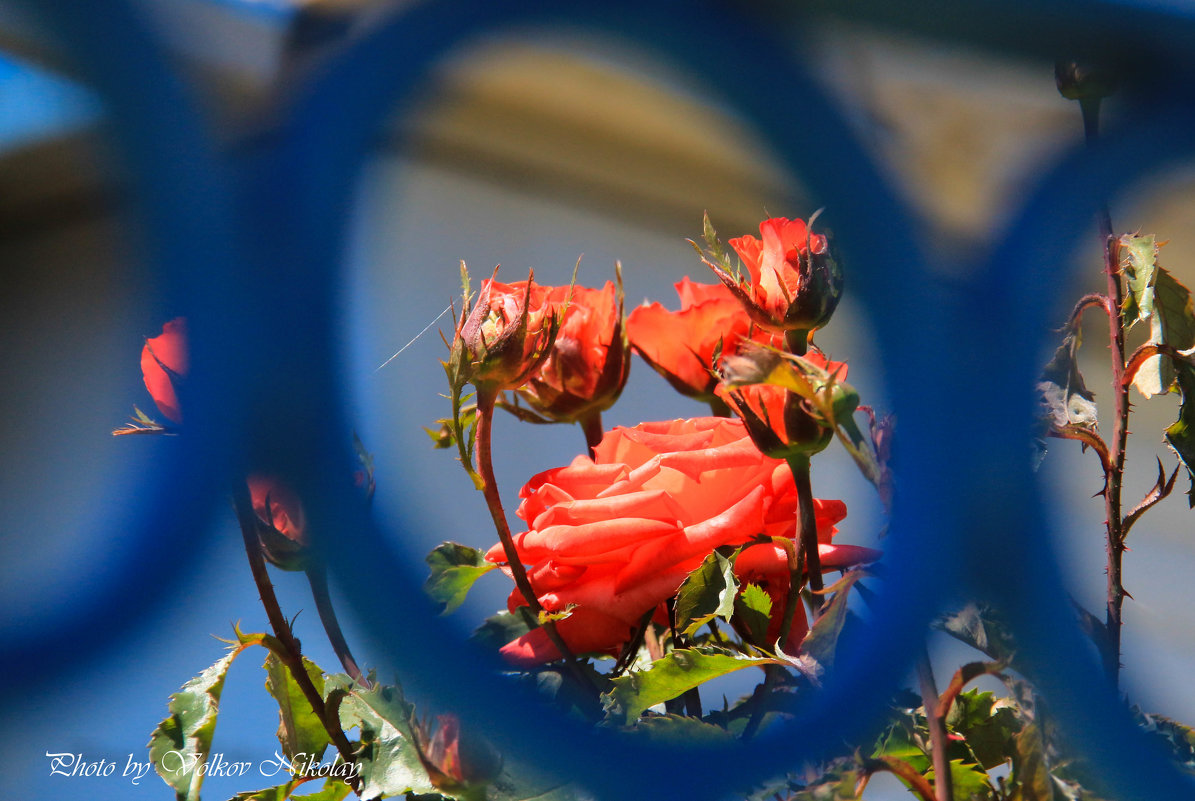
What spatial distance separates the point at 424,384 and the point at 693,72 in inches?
8.3

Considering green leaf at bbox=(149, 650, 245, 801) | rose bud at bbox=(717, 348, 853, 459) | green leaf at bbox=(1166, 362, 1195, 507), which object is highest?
rose bud at bbox=(717, 348, 853, 459)

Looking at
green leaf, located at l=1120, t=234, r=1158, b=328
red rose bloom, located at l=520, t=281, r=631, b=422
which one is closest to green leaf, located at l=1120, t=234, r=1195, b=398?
green leaf, located at l=1120, t=234, r=1158, b=328

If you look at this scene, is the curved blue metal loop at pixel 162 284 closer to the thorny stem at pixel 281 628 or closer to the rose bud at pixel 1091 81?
the thorny stem at pixel 281 628

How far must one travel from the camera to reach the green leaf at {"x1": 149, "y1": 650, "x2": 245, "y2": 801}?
15 cm

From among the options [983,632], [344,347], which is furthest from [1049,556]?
[344,347]

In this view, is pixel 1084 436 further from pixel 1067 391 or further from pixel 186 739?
pixel 186 739

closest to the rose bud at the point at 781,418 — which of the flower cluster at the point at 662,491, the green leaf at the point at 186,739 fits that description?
the flower cluster at the point at 662,491

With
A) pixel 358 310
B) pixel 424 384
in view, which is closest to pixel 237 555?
pixel 358 310

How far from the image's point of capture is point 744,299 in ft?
0.53

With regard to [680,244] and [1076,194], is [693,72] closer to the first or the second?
[1076,194]

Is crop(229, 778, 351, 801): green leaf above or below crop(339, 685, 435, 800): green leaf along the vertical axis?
below

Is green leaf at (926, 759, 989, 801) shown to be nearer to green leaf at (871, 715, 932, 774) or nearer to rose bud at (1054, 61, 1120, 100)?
green leaf at (871, 715, 932, 774)

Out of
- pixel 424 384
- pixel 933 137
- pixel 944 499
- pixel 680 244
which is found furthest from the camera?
pixel 680 244

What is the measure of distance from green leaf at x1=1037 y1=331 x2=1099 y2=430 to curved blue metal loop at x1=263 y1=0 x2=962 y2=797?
0.04 m
